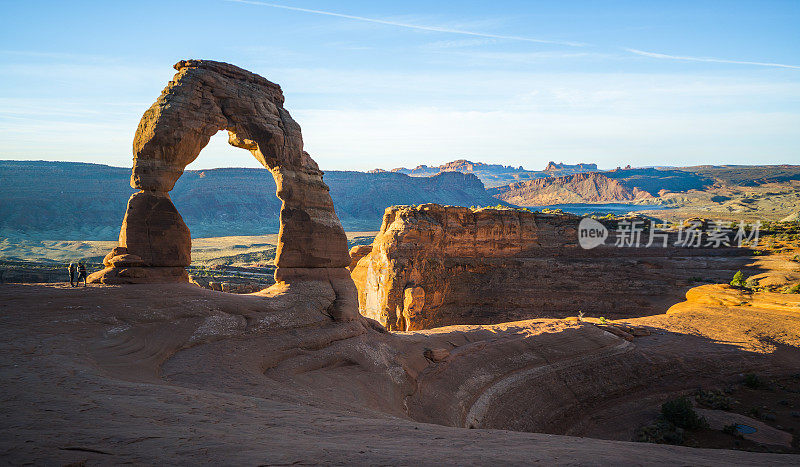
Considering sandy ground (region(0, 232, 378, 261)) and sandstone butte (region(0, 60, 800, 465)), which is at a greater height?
sandstone butte (region(0, 60, 800, 465))

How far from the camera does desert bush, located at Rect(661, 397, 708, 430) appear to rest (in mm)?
16625

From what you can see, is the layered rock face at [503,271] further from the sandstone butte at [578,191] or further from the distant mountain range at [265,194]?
the sandstone butte at [578,191]

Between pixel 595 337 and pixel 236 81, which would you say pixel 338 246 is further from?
pixel 595 337

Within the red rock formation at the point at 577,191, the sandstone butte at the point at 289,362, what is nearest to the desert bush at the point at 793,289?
the sandstone butte at the point at 289,362

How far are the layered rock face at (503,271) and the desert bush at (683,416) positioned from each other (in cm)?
1546

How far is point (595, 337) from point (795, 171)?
532ft

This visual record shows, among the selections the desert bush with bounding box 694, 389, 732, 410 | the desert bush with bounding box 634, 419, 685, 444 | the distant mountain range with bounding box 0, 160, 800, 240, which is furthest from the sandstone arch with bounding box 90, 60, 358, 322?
the distant mountain range with bounding box 0, 160, 800, 240

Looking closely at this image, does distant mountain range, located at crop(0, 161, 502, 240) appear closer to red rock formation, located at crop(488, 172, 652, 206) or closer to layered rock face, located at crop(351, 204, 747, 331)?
red rock formation, located at crop(488, 172, 652, 206)

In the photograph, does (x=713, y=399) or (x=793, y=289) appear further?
(x=793, y=289)

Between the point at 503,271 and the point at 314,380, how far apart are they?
2401cm

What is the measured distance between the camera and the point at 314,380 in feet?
40.7

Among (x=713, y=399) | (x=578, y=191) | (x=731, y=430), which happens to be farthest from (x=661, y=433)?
(x=578, y=191)

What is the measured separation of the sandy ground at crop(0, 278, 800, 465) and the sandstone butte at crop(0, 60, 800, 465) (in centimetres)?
5

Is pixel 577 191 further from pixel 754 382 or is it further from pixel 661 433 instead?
pixel 661 433
